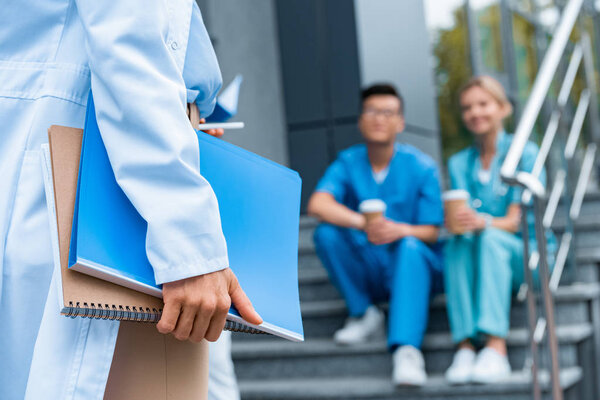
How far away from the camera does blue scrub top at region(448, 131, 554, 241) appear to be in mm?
3004

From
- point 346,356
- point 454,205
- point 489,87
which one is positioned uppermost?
point 489,87

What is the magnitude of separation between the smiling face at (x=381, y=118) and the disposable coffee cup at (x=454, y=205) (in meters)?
0.59

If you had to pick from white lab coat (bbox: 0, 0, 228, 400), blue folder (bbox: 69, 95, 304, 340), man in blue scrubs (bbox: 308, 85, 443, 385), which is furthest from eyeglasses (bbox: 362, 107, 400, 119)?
white lab coat (bbox: 0, 0, 228, 400)

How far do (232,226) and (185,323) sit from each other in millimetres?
187

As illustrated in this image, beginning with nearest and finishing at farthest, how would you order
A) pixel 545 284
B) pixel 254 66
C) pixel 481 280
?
1. pixel 545 284
2. pixel 481 280
3. pixel 254 66

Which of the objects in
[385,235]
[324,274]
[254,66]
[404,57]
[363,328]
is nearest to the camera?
[385,235]

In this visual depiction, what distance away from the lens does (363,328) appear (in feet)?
9.80

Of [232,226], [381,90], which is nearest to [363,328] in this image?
[381,90]

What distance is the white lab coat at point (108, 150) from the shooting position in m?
0.91

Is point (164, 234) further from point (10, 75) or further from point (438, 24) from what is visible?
point (438, 24)

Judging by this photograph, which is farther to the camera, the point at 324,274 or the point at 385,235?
the point at 324,274

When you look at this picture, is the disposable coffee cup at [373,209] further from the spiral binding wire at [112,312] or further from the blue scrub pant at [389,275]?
the spiral binding wire at [112,312]

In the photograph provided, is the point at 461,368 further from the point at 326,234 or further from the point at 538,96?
the point at 538,96

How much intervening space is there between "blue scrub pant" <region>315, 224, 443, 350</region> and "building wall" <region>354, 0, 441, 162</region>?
1.52 metres
